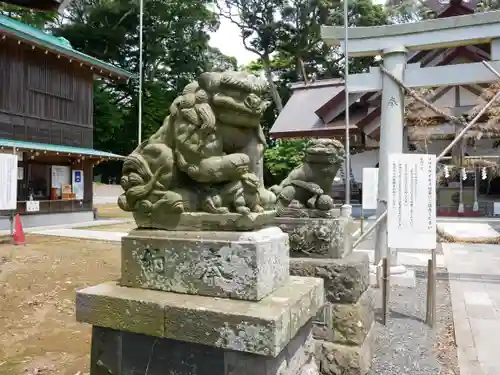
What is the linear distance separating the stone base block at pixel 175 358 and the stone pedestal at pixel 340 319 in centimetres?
113

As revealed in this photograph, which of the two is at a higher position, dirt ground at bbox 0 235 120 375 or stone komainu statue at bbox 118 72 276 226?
stone komainu statue at bbox 118 72 276 226

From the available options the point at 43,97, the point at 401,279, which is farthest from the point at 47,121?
the point at 401,279

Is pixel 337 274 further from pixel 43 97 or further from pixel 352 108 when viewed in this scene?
pixel 43 97

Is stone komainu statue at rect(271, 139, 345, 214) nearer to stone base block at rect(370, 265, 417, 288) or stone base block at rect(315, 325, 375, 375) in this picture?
stone base block at rect(315, 325, 375, 375)

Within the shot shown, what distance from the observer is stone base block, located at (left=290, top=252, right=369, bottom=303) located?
332 cm

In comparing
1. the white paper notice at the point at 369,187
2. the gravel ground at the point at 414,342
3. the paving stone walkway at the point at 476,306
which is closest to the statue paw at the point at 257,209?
the gravel ground at the point at 414,342

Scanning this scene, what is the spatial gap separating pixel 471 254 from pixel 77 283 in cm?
851

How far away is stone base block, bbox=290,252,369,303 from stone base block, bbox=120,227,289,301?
1183 millimetres

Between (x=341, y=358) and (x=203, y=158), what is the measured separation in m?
2.20

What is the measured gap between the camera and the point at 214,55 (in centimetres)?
3127

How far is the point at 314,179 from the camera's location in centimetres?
398

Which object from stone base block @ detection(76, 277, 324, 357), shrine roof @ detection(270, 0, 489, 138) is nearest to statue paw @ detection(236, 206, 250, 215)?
stone base block @ detection(76, 277, 324, 357)

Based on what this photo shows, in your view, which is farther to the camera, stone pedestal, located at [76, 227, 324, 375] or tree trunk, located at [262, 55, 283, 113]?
tree trunk, located at [262, 55, 283, 113]

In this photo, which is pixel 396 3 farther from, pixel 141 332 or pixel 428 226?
pixel 141 332
